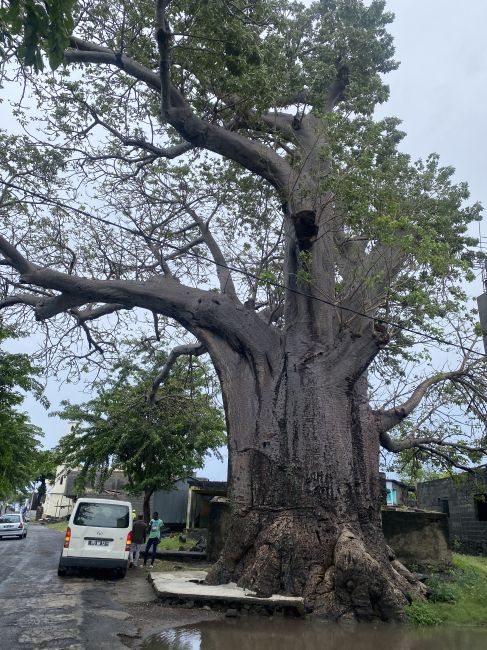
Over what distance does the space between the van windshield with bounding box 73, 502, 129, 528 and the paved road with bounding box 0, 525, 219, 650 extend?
3.43ft

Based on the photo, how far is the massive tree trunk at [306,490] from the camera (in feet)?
27.5

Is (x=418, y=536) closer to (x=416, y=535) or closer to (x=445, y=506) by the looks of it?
(x=416, y=535)

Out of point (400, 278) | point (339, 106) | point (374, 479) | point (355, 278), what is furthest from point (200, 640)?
point (339, 106)

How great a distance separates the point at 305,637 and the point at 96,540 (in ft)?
18.7

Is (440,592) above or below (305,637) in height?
above

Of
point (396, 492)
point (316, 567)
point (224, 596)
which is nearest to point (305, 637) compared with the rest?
point (224, 596)

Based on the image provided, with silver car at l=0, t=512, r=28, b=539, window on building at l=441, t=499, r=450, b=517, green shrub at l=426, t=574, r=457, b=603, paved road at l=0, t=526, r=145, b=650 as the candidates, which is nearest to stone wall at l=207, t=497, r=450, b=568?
green shrub at l=426, t=574, r=457, b=603

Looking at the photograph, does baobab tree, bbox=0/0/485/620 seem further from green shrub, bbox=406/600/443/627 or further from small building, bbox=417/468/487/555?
small building, bbox=417/468/487/555

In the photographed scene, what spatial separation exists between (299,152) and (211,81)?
248 cm

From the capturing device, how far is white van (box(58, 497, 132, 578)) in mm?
11359

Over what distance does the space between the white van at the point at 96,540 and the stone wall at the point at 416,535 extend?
7.98 ft

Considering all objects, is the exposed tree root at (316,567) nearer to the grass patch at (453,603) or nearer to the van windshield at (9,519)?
the grass patch at (453,603)

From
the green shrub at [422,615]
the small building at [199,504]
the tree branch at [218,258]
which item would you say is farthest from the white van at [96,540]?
the small building at [199,504]

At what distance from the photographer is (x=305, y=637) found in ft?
23.4
